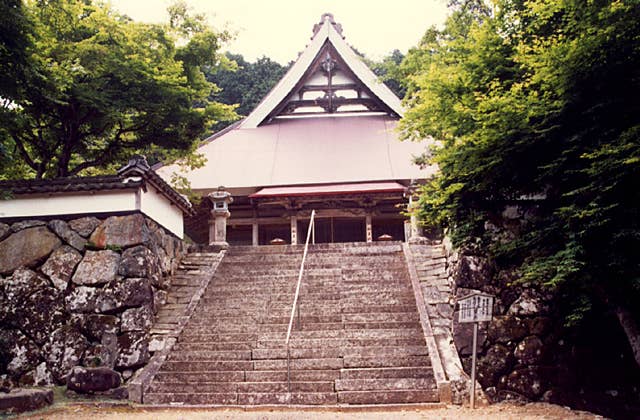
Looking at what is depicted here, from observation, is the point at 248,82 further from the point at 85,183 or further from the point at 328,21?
the point at 85,183

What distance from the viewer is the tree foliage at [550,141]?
18.7 ft

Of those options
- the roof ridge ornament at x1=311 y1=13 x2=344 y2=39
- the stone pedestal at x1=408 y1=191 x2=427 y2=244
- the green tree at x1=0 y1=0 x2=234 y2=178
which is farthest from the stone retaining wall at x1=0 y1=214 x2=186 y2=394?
the roof ridge ornament at x1=311 y1=13 x2=344 y2=39

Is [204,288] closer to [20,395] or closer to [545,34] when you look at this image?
[20,395]

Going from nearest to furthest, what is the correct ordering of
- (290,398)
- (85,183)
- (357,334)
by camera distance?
(290,398) → (357,334) → (85,183)

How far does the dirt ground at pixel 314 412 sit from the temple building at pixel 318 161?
721 cm

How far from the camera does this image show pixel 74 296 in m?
7.98

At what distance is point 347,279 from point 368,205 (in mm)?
5558

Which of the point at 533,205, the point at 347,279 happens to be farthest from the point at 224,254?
the point at 533,205

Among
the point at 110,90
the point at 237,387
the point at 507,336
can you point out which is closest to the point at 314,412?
the point at 237,387

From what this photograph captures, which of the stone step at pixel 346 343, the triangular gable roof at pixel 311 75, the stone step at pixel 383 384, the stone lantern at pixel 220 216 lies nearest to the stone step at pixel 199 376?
the stone step at pixel 346 343

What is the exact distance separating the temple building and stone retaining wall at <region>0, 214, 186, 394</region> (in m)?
5.18

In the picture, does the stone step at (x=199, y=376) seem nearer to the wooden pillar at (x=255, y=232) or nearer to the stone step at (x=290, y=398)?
the stone step at (x=290, y=398)

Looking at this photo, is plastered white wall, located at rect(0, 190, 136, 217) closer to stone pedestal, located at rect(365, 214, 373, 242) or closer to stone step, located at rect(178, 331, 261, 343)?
stone step, located at rect(178, 331, 261, 343)

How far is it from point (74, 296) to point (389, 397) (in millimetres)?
4629
